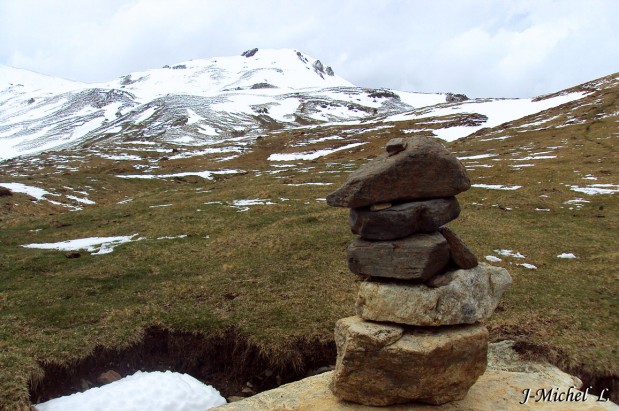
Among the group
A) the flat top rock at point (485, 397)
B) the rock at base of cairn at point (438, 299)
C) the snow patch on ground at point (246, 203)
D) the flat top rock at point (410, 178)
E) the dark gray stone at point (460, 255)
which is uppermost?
the flat top rock at point (410, 178)

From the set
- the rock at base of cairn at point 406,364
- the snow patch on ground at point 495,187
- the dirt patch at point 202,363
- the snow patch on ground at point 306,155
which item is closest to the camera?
the rock at base of cairn at point 406,364

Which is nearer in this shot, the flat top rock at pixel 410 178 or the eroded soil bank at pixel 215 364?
the flat top rock at pixel 410 178

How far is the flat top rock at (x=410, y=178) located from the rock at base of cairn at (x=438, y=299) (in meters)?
2.31

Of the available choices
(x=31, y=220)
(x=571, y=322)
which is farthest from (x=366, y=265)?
(x=31, y=220)

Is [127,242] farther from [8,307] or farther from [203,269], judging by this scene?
[8,307]

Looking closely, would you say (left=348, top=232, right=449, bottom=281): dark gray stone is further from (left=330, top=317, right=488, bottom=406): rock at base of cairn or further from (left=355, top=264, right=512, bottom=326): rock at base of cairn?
(left=330, top=317, right=488, bottom=406): rock at base of cairn

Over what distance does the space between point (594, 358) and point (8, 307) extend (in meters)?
22.5

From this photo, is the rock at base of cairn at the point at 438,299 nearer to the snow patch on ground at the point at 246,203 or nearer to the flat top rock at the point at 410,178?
the flat top rock at the point at 410,178

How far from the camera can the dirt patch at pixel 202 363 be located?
14008 mm

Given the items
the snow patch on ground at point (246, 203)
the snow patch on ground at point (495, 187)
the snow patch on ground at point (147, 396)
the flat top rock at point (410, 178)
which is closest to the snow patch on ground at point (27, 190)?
the snow patch on ground at point (246, 203)

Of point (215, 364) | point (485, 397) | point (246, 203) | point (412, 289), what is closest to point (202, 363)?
point (215, 364)

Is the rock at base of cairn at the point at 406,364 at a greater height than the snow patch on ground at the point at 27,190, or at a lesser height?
lesser

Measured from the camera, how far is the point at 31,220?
3750cm

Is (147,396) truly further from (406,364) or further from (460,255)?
(460,255)
